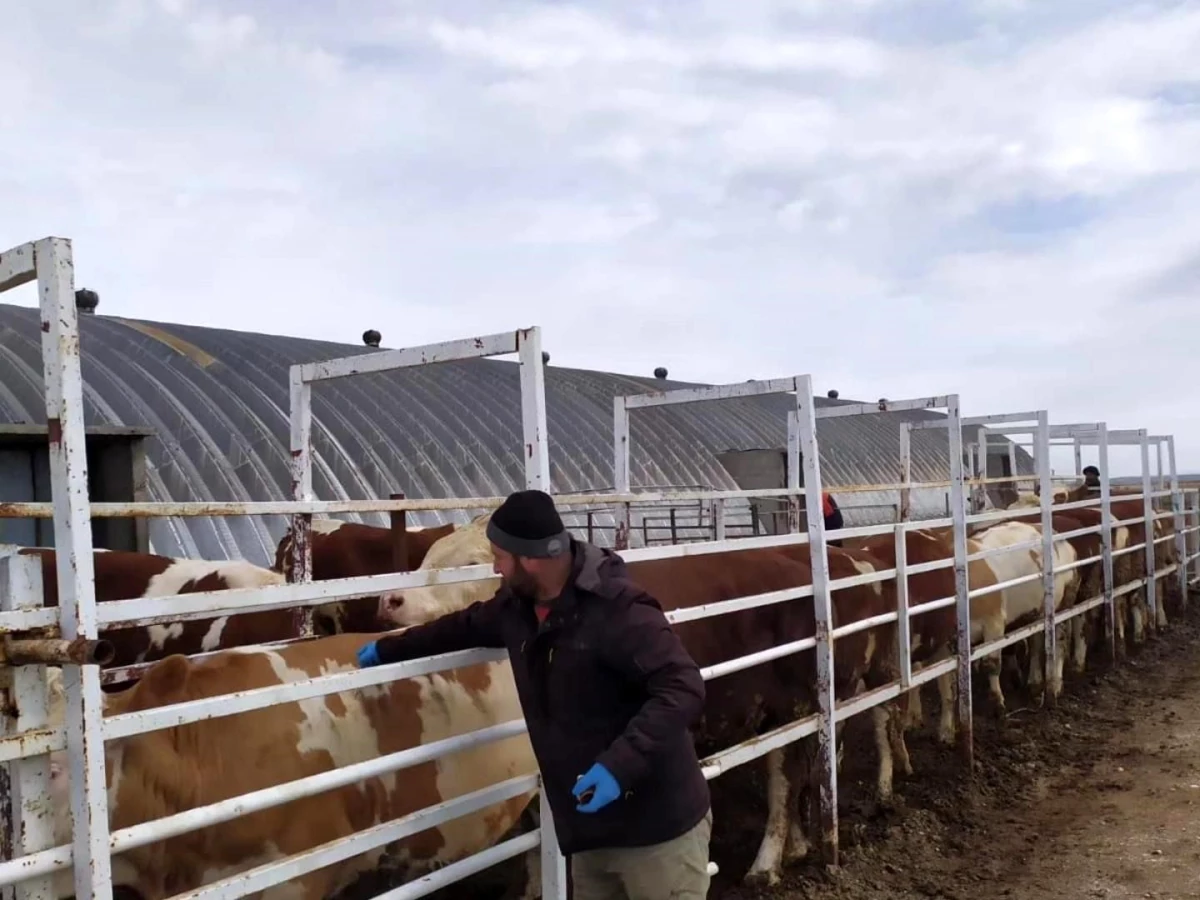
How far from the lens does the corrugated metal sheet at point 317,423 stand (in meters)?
11.6

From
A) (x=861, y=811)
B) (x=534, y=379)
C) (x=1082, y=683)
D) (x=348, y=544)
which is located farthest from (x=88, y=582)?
(x=1082, y=683)

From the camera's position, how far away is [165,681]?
3486 mm

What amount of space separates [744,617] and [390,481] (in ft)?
30.2

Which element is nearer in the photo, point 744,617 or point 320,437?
point 744,617

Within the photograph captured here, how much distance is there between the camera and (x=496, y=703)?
4.38 meters

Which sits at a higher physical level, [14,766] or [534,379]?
[534,379]

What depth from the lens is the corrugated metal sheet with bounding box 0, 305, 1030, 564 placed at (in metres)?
11.6

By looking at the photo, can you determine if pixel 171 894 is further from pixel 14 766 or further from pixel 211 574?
pixel 211 574

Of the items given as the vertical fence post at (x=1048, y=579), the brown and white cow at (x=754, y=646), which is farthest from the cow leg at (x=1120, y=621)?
the brown and white cow at (x=754, y=646)

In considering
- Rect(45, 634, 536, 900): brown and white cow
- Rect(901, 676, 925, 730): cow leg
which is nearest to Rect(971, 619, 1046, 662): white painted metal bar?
Rect(901, 676, 925, 730): cow leg

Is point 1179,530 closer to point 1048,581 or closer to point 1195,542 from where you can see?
point 1195,542

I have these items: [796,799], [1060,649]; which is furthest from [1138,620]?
[796,799]

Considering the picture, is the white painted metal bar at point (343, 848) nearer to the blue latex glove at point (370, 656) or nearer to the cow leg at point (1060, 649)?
the blue latex glove at point (370, 656)

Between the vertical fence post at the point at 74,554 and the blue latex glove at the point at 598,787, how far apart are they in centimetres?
116
